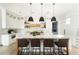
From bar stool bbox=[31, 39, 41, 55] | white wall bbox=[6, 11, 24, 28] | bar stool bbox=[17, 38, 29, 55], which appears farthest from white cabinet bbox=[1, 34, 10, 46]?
bar stool bbox=[31, 39, 41, 55]

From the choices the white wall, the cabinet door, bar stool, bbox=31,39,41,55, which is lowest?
bar stool, bbox=31,39,41,55

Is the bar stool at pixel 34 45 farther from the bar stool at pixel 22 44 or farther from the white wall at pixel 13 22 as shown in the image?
the white wall at pixel 13 22

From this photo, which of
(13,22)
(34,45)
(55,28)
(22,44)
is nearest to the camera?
(55,28)

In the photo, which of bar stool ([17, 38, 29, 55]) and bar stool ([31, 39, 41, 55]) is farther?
bar stool ([31, 39, 41, 55])

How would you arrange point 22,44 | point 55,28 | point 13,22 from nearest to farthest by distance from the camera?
1. point 55,28
2. point 13,22
3. point 22,44

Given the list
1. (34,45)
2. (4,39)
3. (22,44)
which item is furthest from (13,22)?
(34,45)

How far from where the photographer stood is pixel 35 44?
5242 mm

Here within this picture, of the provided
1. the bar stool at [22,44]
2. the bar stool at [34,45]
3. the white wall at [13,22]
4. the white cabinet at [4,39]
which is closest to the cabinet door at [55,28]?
the white wall at [13,22]

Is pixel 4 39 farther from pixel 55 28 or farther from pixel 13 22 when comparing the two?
pixel 55 28

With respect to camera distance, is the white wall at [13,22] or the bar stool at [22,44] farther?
the bar stool at [22,44]

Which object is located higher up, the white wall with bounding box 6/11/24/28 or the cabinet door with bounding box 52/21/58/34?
the white wall with bounding box 6/11/24/28

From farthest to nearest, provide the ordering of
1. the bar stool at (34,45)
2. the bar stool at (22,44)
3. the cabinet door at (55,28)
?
the bar stool at (34,45) → the bar stool at (22,44) → the cabinet door at (55,28)

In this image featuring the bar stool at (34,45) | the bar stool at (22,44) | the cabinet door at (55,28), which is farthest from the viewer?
the bar stool at (34,45)

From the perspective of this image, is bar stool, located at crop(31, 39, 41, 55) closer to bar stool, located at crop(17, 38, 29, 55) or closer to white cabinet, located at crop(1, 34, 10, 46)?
bar stool, located at crop(17, 38, 29, 55)
